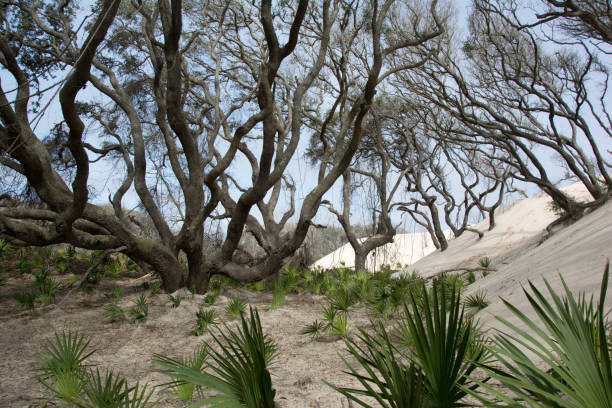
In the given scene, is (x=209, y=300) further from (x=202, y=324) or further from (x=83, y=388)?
(x=83, y=388)

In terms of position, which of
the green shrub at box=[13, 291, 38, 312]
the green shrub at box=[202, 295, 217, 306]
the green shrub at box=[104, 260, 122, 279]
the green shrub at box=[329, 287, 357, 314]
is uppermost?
the green shrub at box=[104, 260, 122, 279]

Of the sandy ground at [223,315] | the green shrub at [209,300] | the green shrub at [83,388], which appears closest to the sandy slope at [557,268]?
the sandy ground at [223,315]

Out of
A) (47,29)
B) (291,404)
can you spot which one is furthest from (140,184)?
(291,404)

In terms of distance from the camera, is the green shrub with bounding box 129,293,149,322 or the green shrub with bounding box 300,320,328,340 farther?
the green shrub with bounding box 129,293,149,322

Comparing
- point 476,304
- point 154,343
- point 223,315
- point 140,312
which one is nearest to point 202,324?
point 154,343

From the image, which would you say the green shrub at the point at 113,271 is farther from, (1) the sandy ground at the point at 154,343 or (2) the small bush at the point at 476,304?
(2) the small bush at the point at 476,304

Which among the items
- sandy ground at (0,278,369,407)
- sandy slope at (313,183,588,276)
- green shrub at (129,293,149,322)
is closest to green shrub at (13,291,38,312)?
sandy ground at (0,278,369,407)

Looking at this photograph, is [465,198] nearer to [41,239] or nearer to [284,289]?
[284,289]

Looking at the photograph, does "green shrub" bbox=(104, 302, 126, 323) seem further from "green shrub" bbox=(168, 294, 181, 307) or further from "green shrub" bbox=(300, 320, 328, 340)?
"green shrub" bbox=(300, 320, 328, 340)

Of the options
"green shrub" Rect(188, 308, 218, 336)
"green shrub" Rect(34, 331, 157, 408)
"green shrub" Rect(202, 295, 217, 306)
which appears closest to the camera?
"green shrub" Rect(34, 331, 157, 408)

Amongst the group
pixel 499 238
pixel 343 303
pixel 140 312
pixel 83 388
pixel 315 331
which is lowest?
pixel 499 238

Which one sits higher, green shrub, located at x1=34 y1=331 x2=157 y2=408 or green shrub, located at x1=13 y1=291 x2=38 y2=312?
green shrub, located at x1=13 y1=291 x2=38 y2=312

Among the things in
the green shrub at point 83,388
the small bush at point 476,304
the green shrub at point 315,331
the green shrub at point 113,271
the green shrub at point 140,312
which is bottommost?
the small bush at point 476,304

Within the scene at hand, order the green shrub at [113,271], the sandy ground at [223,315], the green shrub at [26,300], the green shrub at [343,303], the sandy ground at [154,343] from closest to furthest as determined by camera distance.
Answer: the sandy ground at [154,343], the sandy ground at [223,315], the green shrub at [343,303], the green shrub at [26,300], the green shrub at [113,271]
